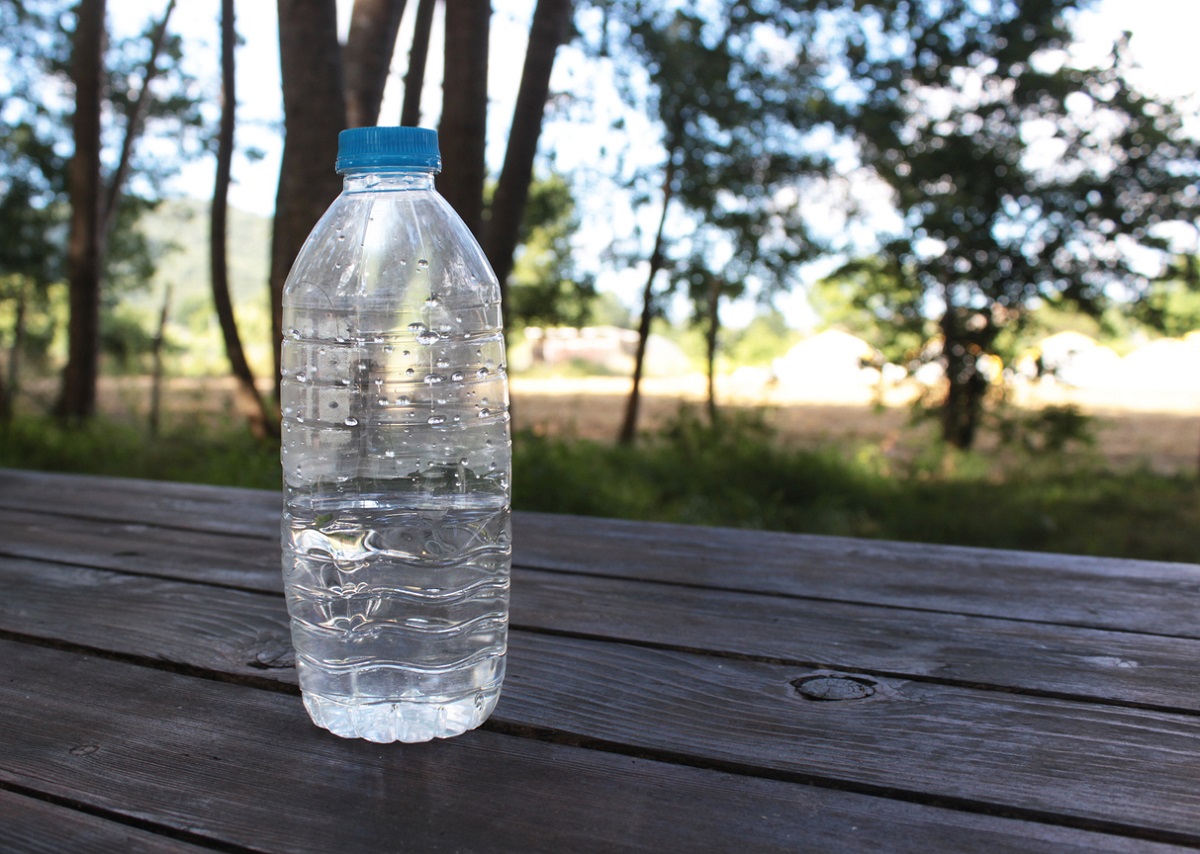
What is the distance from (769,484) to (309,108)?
13.7 feet

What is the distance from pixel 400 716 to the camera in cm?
121

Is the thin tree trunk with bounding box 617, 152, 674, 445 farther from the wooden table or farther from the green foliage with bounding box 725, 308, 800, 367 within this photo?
the wooden table

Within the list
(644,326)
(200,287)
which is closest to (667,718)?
(644,326)

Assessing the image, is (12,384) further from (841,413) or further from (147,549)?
(841,413)

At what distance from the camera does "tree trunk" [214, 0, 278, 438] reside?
7.41 meters

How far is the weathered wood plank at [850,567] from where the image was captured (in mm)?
1582

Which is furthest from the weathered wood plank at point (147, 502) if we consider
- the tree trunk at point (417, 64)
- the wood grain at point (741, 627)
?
the tree trunk at point (417, 64)

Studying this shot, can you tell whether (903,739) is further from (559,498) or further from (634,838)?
(559,498)

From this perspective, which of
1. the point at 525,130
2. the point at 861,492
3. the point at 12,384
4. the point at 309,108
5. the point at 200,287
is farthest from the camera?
the point at 200,287

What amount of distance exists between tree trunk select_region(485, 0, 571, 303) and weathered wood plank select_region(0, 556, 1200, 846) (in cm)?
349

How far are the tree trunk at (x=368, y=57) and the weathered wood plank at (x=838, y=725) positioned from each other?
3768 millimetres

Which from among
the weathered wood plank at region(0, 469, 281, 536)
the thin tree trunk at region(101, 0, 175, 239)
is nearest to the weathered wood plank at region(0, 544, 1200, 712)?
the weathered wood plank at region(0, 469, 281, 536)

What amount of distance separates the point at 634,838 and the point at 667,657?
1.52 ft

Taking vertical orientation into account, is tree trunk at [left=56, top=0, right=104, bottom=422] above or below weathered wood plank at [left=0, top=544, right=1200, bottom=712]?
above
